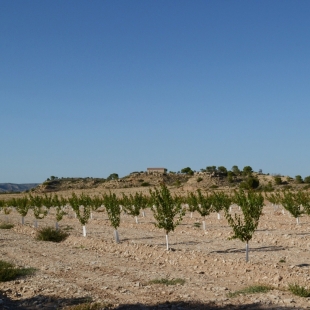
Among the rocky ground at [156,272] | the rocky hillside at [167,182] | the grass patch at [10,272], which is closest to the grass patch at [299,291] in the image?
the rocky ground at [156,272]

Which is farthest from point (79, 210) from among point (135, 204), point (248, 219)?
point (248, 219)

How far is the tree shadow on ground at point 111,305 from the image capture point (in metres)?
10.6

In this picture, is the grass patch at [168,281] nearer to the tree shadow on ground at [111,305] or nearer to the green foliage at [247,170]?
the tree shadow on ground at [111,305]

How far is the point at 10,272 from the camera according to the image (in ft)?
48.5

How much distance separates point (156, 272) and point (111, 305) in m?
4.89

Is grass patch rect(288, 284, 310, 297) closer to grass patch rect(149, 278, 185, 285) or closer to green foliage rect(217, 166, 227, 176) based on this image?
grass patch rect(149, 278, 185, 285)

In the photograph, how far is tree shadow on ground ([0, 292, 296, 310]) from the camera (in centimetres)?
1055

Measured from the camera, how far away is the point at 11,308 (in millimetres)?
11023

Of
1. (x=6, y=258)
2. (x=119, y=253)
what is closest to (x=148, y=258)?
(x=119, y=253)

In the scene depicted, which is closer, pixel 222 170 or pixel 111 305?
pixel 111 305

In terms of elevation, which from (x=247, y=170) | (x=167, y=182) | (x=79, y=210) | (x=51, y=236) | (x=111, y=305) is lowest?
(x=111, y=305)

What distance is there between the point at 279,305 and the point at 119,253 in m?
11.2

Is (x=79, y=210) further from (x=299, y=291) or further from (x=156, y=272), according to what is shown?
(x=299, y=291)

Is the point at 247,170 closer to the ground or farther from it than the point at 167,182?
farther from it
